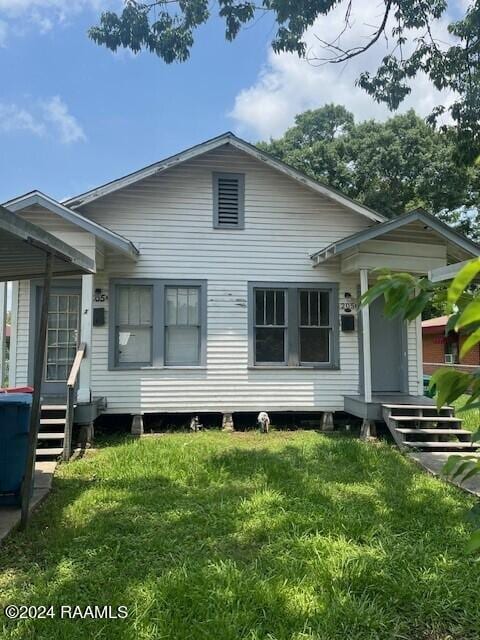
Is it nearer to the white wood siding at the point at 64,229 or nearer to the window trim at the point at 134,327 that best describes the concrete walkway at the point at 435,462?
the window trim at the point at 134,327

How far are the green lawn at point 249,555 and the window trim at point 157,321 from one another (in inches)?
110

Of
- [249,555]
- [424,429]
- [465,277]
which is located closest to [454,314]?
[465,277]

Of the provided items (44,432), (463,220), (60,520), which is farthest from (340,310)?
(463,220)

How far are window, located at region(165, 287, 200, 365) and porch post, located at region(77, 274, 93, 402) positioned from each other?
1531 millimetres

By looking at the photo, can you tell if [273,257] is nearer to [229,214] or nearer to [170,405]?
[229,214]

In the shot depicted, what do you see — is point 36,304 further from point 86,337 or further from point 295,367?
point 295,367

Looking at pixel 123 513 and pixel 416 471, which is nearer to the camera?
pixel 123 513

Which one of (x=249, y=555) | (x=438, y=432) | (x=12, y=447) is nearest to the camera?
(x=249, y=555)

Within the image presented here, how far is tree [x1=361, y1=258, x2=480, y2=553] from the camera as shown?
0.79 m

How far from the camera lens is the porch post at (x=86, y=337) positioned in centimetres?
744

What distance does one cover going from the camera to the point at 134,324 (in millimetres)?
8656

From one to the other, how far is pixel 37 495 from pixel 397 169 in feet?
77.1

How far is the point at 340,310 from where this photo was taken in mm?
9117

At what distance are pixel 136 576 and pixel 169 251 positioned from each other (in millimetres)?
6367
